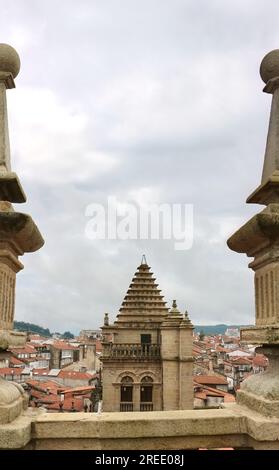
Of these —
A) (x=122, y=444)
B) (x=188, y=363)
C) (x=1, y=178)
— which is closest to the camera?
(x=122, y=444)

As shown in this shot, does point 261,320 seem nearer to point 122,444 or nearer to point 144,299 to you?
point 122,444

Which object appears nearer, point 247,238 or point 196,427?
point 196,427

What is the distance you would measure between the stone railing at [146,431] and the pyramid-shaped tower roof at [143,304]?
31740 millimetres

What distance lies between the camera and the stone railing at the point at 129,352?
1270 inches

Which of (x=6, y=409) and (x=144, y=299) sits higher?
(x=144, y=299)

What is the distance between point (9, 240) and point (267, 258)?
2.24m

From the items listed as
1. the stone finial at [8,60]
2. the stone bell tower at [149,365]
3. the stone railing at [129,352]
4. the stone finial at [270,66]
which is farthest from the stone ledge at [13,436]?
the stone railing at [129,352]

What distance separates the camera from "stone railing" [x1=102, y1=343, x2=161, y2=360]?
32250mm

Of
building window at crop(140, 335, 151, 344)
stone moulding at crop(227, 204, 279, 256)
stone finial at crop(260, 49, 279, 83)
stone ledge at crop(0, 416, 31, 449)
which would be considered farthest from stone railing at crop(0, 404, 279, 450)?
building window at crop(140, 335, 151, 344)

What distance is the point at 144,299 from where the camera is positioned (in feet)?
118

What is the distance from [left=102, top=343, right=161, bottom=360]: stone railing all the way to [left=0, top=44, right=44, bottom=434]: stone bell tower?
28835mm

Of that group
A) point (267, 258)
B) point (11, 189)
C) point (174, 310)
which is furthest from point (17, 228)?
point (174, 310)
